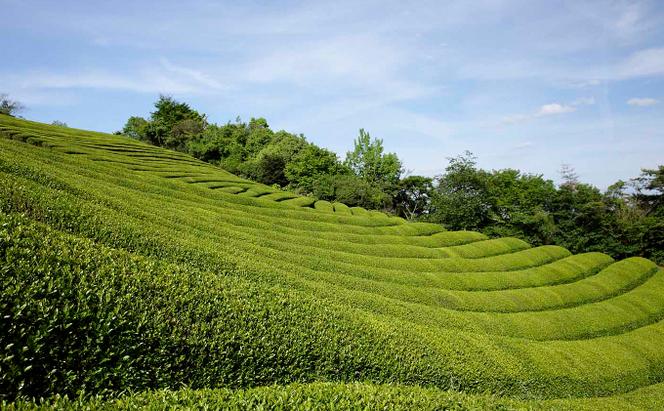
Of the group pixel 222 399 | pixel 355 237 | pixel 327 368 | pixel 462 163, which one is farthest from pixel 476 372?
pixel 462 163

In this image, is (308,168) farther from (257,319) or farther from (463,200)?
(257,319)

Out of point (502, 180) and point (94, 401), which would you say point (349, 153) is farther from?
point (94, 401)

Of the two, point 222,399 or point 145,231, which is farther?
point 145,231

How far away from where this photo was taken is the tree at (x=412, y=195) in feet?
207

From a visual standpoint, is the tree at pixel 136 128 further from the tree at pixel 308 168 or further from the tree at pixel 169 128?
the tree at pixel 308 168

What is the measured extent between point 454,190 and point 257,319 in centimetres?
4485

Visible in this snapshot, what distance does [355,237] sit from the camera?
23328mm

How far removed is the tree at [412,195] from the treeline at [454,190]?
0.16 m

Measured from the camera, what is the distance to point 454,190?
1911 inches

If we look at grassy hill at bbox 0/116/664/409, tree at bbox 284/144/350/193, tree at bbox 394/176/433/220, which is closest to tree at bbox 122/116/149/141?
tree at bbox 284/144/350/193

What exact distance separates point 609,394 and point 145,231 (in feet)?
57.9

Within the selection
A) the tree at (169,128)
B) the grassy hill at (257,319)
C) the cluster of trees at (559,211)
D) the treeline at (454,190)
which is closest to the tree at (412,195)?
the treeline at (454,190)

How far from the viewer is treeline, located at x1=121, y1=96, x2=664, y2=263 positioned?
4181 cm

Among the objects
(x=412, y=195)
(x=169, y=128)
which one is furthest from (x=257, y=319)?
(x=169, y=128)
